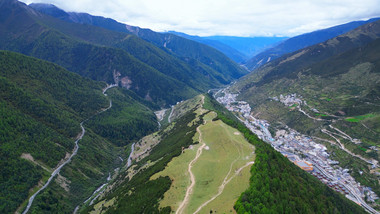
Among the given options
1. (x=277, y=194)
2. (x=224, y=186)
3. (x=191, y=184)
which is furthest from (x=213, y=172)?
(x=277, y=194)

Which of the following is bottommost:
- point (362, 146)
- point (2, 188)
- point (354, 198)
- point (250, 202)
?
point (354, 198)

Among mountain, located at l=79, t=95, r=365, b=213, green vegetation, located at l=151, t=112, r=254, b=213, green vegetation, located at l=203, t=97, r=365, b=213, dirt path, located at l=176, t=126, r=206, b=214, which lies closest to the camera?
green vegetation, located at l=203, t=97, r=365, b=213

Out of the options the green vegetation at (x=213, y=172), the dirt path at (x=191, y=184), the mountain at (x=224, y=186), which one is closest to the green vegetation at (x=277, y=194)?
the mountain at (x=224, y=186)

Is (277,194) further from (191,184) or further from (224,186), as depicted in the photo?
(191,184)

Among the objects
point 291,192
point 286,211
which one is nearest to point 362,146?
point 291,192

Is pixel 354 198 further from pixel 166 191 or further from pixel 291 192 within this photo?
pixel 166 191

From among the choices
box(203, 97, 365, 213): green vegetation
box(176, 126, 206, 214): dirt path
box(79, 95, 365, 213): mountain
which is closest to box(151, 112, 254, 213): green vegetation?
box(79, 95, 365, 213): mountain

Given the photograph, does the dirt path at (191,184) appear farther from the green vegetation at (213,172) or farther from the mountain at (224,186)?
the green vegetation at (213,172)

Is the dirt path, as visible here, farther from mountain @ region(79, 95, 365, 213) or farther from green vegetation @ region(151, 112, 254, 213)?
green vegetation @ region(151, 112, 254, 213)
